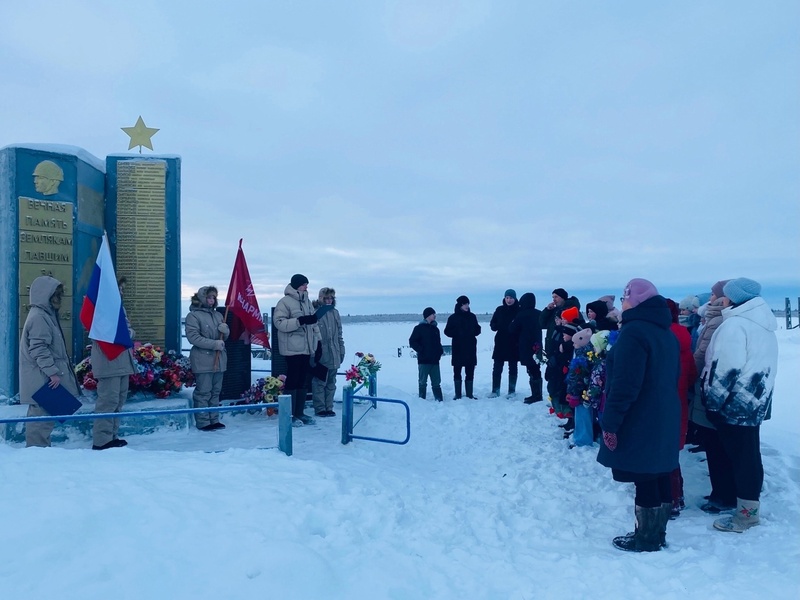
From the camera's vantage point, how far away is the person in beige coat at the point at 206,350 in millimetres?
6656

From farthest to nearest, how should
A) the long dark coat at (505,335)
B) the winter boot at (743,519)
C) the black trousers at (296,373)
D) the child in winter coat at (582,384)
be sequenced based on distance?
1. the long dark coat at (505,335)
2. the black trousers at (296,373)
3. the child in winter coat at (582,384)
4. the winter boot at (743,519)

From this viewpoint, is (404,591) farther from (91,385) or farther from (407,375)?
(407,375)

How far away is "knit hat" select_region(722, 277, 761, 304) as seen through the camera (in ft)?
13.3

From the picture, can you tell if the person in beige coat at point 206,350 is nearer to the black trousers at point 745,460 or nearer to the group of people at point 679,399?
the group of people at point 679,399

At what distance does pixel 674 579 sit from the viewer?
3123mm

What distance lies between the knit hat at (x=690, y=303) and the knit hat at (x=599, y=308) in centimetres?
88

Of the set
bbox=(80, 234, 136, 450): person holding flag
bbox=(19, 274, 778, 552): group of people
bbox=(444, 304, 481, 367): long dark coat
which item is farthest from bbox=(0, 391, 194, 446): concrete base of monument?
bbox=(444, 304, 481, 367): long dark coat

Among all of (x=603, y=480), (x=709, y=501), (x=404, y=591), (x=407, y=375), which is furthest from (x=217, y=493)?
(x=407, y=375)

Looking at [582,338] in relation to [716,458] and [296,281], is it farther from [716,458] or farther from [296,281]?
[296,281]

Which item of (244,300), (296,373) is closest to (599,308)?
(296,373)

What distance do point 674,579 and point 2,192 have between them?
25.8 ft

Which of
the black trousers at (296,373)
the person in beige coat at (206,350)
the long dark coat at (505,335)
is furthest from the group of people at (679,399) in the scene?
the person in beige coat at (206,350)

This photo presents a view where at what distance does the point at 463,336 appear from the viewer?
9.34 meters

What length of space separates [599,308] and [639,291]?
2622mm
